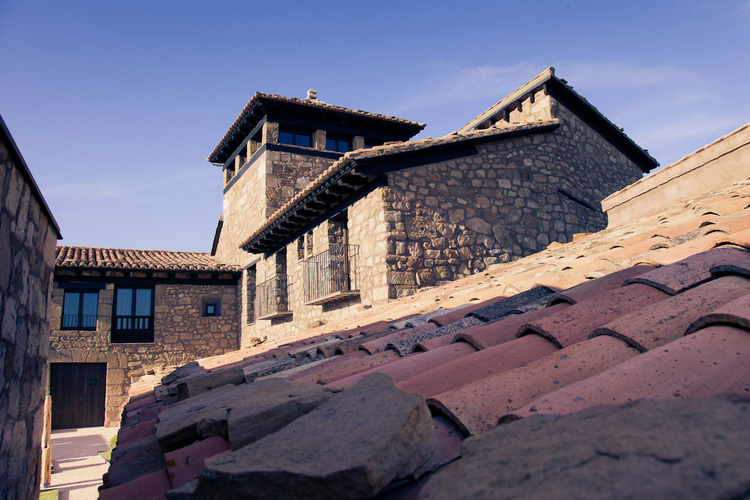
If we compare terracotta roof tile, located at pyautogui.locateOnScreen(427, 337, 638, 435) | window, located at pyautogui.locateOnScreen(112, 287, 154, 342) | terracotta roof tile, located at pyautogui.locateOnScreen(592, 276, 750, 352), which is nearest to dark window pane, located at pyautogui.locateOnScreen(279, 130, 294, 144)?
window, located at pyautogui.locateOnScreen(112, 287, 154, 342)

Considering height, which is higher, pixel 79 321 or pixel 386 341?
pixel 79 321

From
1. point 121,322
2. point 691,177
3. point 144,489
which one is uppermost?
point 691,177

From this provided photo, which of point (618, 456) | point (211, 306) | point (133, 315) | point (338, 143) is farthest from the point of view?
point (211, 306)

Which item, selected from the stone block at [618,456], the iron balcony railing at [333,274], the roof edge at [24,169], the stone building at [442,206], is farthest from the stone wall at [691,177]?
the roof edge at [24,169]

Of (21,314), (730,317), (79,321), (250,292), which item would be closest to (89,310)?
(79,321)

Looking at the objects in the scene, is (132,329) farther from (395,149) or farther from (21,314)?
(21,314)

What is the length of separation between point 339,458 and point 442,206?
7.84 metres

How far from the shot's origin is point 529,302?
290 cm

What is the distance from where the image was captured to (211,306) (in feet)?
58.6

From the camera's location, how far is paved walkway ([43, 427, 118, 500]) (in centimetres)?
792

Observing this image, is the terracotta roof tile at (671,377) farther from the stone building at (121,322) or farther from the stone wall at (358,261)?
the stone building at (121,322)

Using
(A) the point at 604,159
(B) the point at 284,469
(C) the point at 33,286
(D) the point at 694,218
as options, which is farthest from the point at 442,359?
(A) the point at 604,159

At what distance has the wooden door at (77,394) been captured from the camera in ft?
51.5

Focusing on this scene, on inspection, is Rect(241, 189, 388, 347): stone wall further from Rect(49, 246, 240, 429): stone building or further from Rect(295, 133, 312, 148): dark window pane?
Rect(49, 246, 240, 429): stone building
